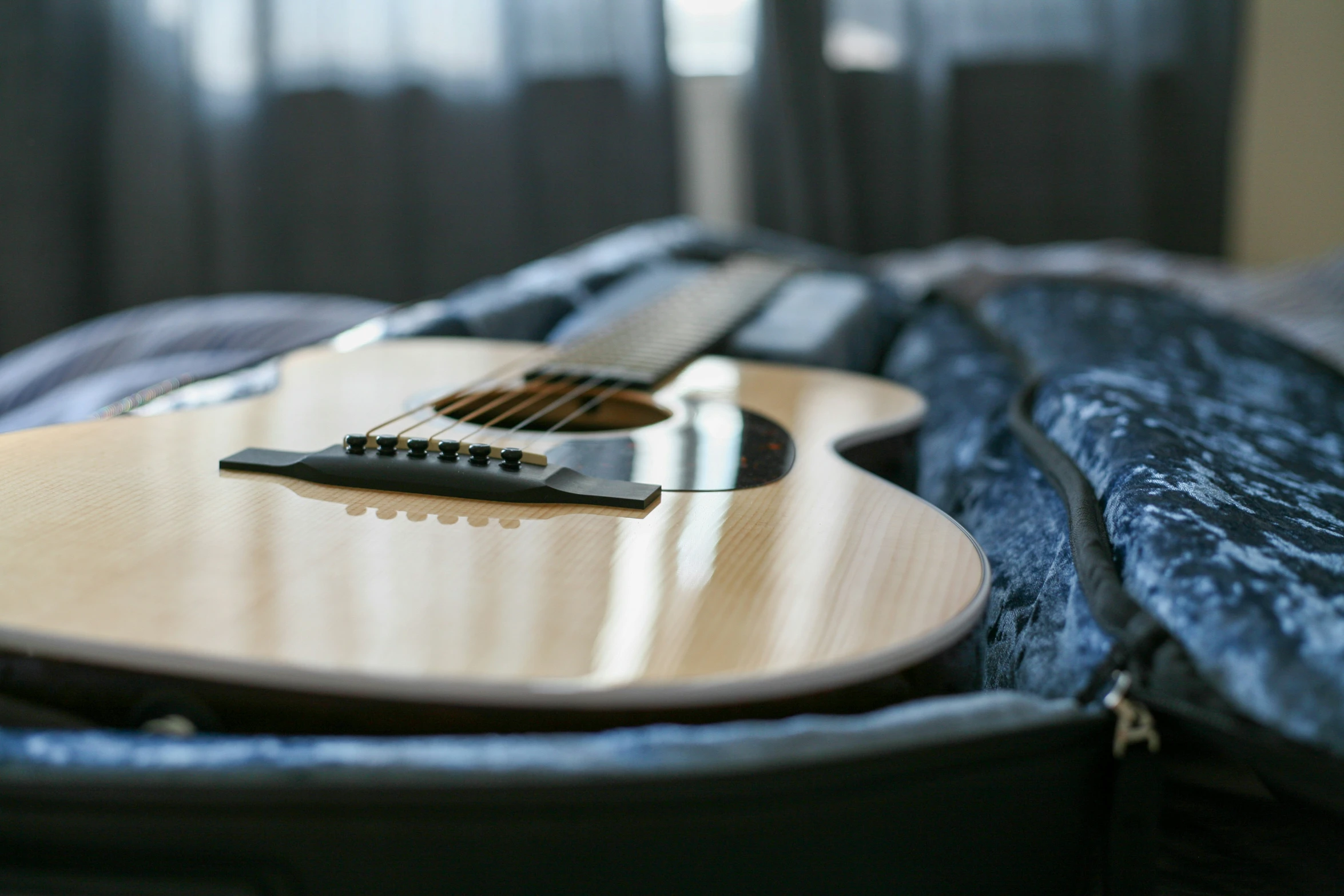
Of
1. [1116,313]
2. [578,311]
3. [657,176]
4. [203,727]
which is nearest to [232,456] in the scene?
[203,727]

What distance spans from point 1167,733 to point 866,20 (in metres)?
1.83

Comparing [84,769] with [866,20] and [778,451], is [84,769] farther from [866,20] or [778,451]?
[866,20]

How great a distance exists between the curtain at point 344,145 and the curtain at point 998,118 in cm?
28

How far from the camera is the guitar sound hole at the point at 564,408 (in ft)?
2.20

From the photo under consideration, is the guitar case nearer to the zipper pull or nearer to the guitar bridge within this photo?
the zipper pull

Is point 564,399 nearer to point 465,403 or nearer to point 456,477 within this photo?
point 465,403

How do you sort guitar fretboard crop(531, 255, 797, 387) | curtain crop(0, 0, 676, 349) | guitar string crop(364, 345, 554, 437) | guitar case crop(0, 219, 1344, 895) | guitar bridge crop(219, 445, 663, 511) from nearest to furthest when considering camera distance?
1. guitar case crop(0, 219, 1344, 895)
2. guitar bridge crop(219, 445, 663, 511)
3. guitar string crop(364, 345, 554, 437)
4. guitar fretboard crop(531, 255, 797, 387)
5. curtain crop(0, 0, 676, 349)

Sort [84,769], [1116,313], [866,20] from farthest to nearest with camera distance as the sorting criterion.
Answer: [866,20]
[1116,313]
[84,769]

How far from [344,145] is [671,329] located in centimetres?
135

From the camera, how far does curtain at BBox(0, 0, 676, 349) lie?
1.86 metres

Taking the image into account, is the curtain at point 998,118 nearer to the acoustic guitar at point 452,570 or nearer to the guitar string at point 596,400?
the guitar string at point 596,400

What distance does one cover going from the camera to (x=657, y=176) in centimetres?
198

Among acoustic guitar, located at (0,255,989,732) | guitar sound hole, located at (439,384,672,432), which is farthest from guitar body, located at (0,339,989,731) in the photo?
guitar sound hole, located at (439,384,672,432)

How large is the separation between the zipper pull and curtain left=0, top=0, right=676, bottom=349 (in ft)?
5.72
